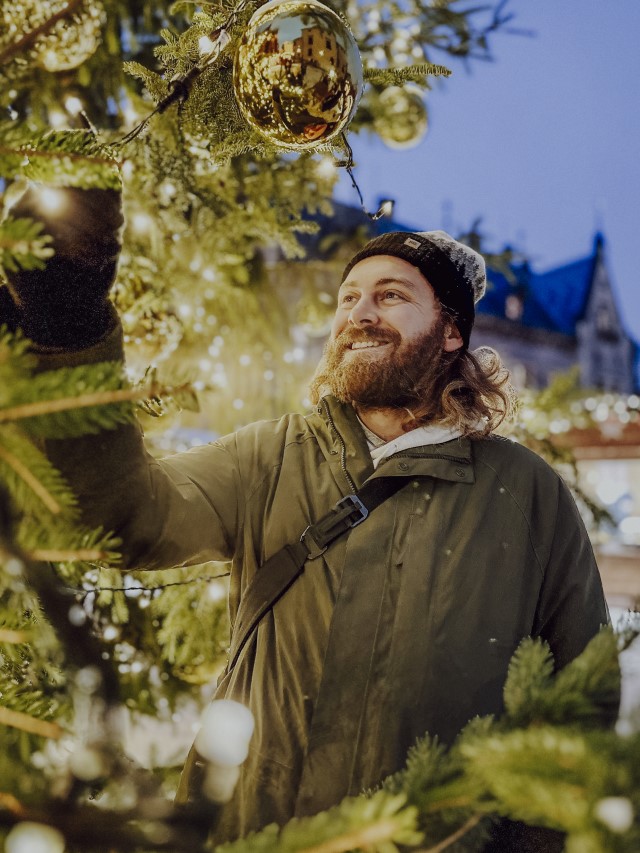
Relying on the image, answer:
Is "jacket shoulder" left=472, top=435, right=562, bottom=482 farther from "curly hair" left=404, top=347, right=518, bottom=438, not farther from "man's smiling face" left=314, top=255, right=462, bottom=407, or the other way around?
"man's smiling face" left=314, top=255, right=462, bottom=407

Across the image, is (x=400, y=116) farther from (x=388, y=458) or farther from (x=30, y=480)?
(x=30, y=480)

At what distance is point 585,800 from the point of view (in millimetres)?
539

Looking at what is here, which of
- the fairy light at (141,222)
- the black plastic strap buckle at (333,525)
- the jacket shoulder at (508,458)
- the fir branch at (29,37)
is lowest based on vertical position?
the black plastic strap buckle at (333,525)

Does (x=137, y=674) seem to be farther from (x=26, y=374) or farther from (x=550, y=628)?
(x=26, y=374)

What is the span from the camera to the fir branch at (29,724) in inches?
30.4

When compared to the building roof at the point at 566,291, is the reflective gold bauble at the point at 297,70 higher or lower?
lower

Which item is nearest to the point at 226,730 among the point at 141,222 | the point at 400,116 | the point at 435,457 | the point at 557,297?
the point at 435,457

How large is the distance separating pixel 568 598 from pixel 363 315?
102 cm

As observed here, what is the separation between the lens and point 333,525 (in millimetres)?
1630

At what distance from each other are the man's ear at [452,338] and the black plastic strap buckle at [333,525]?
877 millimetres

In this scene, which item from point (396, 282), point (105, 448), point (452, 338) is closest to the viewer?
point (105, 448)

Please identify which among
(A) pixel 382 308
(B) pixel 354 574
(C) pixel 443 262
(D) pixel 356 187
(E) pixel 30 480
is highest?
(D) pixel 356 187

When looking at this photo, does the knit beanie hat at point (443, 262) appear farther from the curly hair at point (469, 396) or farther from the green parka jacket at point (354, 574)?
the green parka jacket at point (354, 574)

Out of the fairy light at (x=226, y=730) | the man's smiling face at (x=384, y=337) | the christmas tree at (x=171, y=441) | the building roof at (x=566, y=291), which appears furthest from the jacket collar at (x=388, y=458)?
the building roof at (x=566, y=291)
